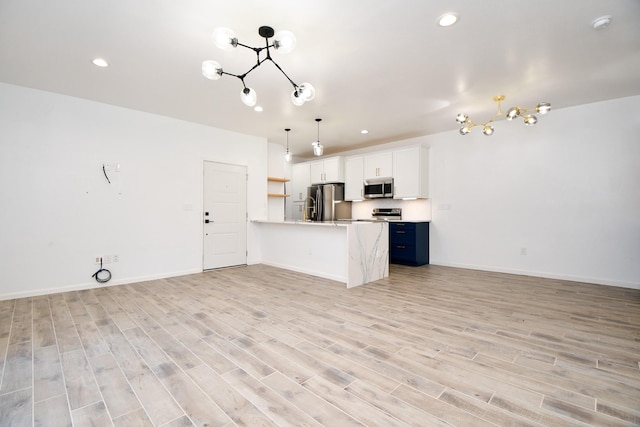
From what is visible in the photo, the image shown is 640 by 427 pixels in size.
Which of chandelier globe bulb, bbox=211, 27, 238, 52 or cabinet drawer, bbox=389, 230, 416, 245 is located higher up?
chandelier globe bulb, bbox=211, 27, 238, 52

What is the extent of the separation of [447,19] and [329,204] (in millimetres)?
4945

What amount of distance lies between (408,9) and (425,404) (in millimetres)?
2769

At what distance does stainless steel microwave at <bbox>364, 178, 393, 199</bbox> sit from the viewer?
20.5ft

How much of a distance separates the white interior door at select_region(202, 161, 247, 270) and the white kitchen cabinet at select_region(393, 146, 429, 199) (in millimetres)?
3215

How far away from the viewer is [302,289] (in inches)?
159

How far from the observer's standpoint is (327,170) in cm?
722

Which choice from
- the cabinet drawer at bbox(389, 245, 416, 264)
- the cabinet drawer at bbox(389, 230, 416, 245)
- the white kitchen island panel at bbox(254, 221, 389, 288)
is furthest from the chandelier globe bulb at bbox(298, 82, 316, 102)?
the cabinet drawer at bbox(389, 245, 416, 264)

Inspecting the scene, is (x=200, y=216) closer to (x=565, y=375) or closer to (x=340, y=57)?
(x=340, y=57)

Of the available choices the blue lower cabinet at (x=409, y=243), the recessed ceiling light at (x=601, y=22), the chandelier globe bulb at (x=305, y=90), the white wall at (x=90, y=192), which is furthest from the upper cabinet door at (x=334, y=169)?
the recessed ceiling light at (x=601, y=22)

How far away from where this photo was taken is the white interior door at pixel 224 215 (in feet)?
17.6

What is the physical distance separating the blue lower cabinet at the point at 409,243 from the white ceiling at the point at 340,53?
226 centimetres

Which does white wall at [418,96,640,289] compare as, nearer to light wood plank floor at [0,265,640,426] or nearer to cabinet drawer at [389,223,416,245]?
cabinet drawer at [389,223,416,245]

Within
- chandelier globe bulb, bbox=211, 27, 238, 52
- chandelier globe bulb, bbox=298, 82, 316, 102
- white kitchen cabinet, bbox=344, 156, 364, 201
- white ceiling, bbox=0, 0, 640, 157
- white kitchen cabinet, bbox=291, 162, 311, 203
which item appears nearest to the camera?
chandelier globe bulb, bbox=211, 27, 238, 52

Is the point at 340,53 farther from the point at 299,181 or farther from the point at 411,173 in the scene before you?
the point at 299,181
